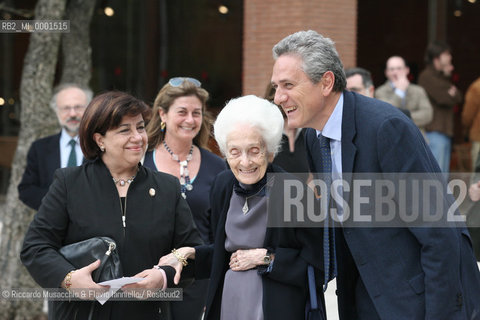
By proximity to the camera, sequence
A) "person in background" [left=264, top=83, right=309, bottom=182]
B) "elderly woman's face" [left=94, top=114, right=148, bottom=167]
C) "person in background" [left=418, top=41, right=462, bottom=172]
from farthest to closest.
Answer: "person in background" [left=418, top=41, right=462, bottom=172] → "person in background" [left=264, top=83, right=309, bottom=182] → "elderly woman's face" [left=94, top=114, right=148, bottom=167]

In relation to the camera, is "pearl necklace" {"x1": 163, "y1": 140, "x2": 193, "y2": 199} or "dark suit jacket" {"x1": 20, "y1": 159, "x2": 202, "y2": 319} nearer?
"dark suit jacket" {"x1": 20, "y1": 159, "x2": 202, "y2": 319}

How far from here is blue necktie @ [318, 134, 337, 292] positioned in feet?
10.5

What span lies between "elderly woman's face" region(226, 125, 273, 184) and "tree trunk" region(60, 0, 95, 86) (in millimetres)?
4161

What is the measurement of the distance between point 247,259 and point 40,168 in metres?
2.73

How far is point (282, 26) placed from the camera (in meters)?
10.0

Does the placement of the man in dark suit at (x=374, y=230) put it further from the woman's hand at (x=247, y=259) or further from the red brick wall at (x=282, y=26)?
the red brick wall at (x=282, y=26)

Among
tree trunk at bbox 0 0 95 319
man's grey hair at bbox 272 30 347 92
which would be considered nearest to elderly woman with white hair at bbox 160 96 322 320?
man's grey hair at bbox 272 30 347 92

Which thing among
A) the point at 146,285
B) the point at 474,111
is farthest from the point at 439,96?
the point at 146,285

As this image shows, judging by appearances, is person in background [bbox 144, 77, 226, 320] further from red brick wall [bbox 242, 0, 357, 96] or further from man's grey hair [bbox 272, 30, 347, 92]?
red brick wall [bbox 242, 0, 357, 96]

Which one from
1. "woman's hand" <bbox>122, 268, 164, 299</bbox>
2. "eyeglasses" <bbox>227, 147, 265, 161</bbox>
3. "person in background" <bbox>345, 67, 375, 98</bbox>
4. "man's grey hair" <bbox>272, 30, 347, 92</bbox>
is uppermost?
"person in background" <bbox>345, 67, 375, 98</bbox>

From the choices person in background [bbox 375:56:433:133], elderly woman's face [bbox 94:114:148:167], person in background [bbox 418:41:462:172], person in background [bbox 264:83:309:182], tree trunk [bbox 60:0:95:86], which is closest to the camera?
elderly woman's face [bbox 94:114:148:167]

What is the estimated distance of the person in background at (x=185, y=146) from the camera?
4.67 metres

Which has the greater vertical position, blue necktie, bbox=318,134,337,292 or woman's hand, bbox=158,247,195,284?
blue necktie, bbox=318,134,337,292

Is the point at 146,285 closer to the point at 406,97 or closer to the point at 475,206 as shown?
the point at 475,206
